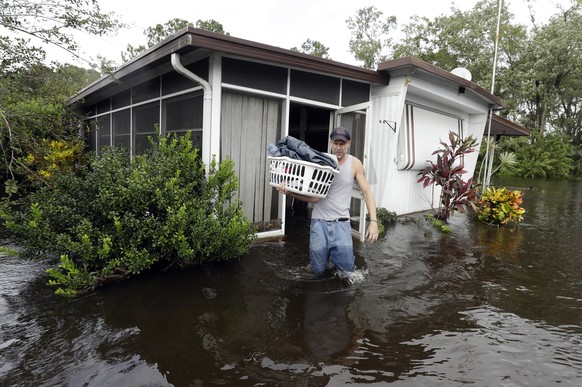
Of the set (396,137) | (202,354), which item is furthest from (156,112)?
(202,354)

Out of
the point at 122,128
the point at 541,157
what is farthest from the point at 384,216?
the point at 541,157

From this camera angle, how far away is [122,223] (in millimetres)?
3850

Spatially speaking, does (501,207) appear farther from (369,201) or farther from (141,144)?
(141,144)

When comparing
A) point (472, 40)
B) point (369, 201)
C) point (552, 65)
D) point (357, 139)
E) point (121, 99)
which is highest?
point (472, 40)

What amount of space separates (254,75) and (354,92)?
2.35m

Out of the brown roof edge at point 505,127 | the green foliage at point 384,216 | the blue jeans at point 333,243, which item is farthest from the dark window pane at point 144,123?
the brown roof edge at point 505,127

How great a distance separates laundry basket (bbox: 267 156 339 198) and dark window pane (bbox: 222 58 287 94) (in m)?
2.07

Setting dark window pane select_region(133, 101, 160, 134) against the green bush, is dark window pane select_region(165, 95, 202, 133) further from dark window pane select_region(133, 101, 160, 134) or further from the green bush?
the green bush

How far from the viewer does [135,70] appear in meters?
6.30

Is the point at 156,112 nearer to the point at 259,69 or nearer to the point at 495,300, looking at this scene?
the point at 259,69

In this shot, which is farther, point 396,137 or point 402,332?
point 396,137

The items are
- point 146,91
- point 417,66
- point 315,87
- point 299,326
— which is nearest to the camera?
point 299,326

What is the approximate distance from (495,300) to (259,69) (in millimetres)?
4436

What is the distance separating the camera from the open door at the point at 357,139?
6348mm
